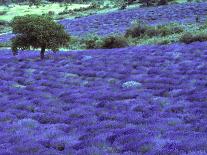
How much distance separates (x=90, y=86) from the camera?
76.0ft

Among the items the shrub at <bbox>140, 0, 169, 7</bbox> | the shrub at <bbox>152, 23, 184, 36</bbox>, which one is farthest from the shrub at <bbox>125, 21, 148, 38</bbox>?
the shrub at <bbox>140, 0, 169, 7</bbox>

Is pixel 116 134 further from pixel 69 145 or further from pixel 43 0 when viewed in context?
pixel 43 0

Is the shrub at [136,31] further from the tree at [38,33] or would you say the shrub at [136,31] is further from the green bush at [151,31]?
the tree at [38,33]

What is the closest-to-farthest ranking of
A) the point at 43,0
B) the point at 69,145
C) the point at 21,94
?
the point at 69,145, the point at 21,94, the point at 43,0

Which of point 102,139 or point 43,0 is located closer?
point 102,139

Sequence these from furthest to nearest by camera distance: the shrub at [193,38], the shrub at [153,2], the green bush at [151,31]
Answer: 1. the shrub at [153,2]
2. the green bush at [151,31]
3. the shrub at [193,38]

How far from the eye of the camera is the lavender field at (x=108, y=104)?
41.3ft

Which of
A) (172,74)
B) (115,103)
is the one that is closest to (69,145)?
(115,103)

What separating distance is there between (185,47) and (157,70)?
786 cm

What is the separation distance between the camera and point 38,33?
33062 millimetres

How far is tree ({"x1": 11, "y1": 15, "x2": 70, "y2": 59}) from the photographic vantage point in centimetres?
3328

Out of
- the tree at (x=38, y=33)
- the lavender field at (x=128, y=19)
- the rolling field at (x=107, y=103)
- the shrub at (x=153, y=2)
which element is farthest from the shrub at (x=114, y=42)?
the shrub at (x=153, y=2)

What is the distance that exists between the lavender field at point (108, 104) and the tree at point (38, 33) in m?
1.88

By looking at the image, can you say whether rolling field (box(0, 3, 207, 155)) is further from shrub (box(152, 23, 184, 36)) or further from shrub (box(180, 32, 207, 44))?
shrub (box(152, 23, 184, 36))
